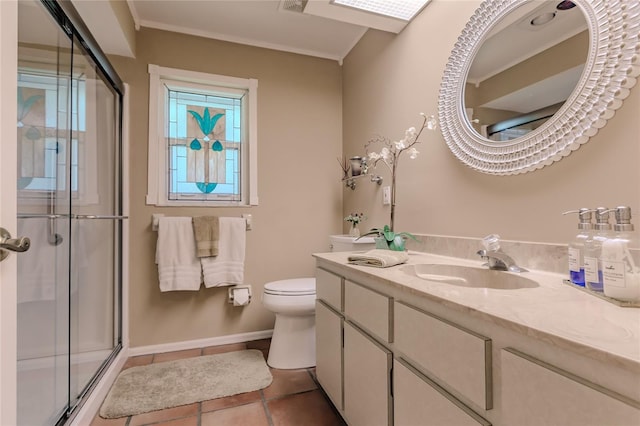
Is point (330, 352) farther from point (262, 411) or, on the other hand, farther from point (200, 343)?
point (200, 343)

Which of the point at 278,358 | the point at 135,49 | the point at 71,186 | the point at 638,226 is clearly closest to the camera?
the point at 638,226

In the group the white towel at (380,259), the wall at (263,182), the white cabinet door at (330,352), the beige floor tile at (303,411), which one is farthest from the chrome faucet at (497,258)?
the wall at (263,182)

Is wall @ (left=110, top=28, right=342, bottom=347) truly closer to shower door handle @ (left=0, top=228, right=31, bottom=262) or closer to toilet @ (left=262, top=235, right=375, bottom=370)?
toilet @ (left=262, top=235, right=375, bottom=370)

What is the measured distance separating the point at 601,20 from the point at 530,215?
0.64 meters

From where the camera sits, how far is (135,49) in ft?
7.45

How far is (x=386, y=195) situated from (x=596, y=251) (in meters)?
1.33

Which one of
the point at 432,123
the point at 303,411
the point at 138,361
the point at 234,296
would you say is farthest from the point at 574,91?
the point at 138,361

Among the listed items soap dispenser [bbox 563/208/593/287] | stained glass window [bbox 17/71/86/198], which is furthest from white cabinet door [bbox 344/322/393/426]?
stained glass window [bbox 17/71/86/198]

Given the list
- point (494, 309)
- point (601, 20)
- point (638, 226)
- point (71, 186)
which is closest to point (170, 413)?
point (71, 186)

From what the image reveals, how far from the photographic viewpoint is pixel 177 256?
2254mm

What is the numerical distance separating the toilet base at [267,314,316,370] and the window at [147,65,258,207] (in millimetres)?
987

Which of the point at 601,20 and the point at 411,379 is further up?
the point at 601,20

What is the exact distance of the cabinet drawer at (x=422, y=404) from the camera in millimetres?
745

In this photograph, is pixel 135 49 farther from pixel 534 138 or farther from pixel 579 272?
pixel 579 272
